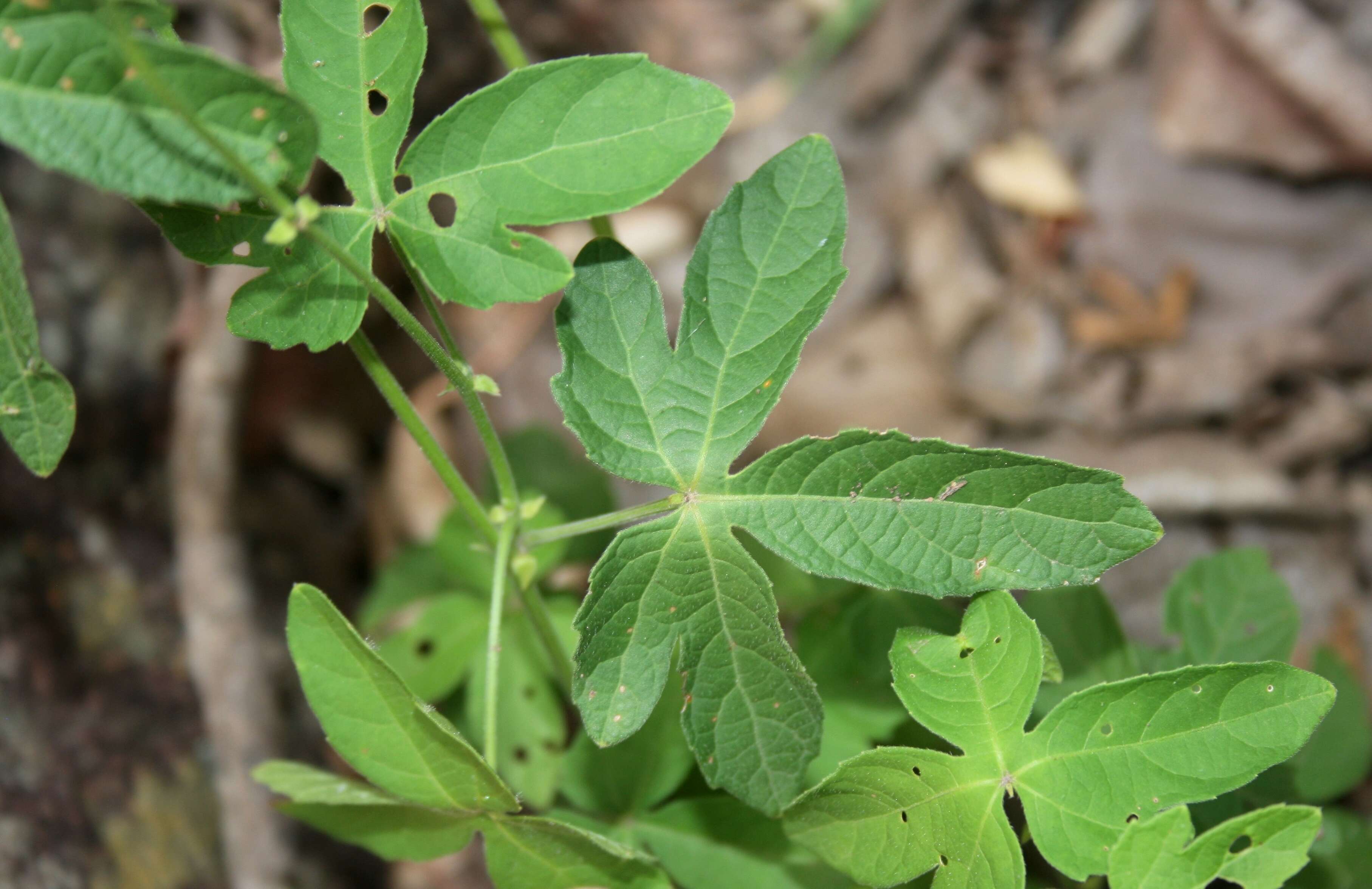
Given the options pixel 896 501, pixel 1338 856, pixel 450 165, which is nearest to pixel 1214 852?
pixel 896 501

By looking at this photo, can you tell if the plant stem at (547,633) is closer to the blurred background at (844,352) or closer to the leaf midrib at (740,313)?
the leaf midrib at (740,313)

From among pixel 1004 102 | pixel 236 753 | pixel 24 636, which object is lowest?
pixel 236 753

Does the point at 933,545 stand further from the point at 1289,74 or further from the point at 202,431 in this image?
the point at 1289,74

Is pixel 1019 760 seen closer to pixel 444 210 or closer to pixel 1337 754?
pixel 1337 754

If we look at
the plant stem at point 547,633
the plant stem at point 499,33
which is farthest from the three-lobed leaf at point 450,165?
the plant stem at point 547,633

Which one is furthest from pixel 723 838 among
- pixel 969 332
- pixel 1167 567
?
pixel 969 332
